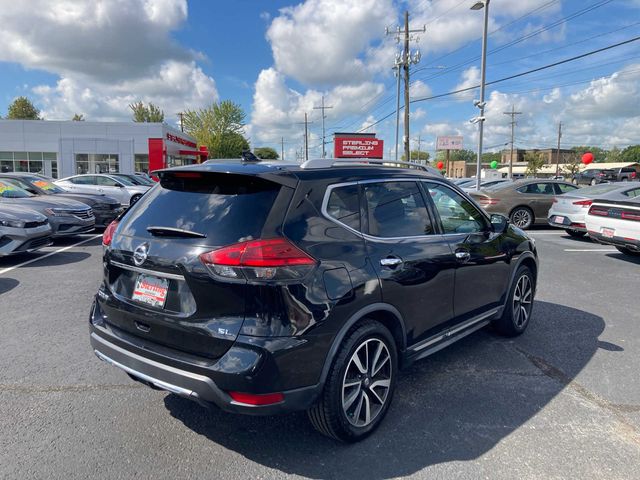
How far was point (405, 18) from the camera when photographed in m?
32.3

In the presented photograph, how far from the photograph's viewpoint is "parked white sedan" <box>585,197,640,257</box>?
8180 millimetres

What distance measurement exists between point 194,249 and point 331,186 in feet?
3.06

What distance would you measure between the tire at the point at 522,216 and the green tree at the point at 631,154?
136 metres

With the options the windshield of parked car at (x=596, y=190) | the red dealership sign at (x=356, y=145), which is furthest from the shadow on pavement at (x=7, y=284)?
the red dealership sign at (x=356, y=145)

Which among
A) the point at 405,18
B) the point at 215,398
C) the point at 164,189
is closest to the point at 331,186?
the point at 164,189

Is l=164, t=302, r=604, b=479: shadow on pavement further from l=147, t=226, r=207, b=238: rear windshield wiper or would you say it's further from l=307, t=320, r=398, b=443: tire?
l=147, t=226, r=207, b=238: rear windshield wiper

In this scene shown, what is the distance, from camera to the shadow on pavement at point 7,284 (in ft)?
21.2

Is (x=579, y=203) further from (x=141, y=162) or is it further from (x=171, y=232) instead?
(x=141, y=162)

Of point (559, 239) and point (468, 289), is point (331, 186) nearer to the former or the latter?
point (468, 289)

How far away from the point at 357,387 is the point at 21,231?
24.5ft

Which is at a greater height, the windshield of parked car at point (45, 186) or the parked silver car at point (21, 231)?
the windshield of parked car at point (45, 186)

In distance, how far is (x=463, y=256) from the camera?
384cm

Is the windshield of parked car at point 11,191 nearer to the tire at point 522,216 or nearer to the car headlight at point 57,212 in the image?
the car headlight at point 57,212

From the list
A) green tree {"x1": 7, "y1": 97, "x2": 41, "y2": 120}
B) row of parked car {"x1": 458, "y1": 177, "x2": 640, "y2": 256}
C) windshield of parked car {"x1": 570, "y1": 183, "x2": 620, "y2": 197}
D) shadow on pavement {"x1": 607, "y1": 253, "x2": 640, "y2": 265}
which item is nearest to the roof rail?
row of parked car {"x1": 458, "y1": 177, "x2": 640, "y2": 256}
